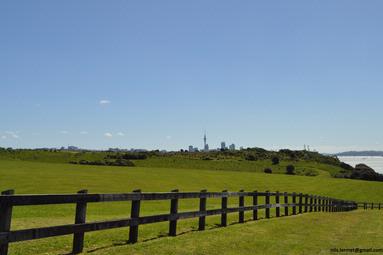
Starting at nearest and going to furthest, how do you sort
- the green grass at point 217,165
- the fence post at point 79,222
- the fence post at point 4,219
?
1. the fence post at point 4,219
2. the fence post at point 79,222
3. the green grass at point 217,165

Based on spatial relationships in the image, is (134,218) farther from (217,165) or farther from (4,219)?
(217,165)

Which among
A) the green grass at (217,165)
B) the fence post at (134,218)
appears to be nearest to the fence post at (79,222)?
the fence post at (134,218)

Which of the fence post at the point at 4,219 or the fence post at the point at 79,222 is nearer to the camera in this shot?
the fence post at the point at 4,219

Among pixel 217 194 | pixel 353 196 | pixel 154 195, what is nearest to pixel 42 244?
pixel 154 195

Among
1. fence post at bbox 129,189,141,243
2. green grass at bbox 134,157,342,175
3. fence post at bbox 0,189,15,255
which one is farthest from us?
green grass at bbox 134,157,342,175

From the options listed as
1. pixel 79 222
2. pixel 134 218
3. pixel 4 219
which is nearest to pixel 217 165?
pixel 134 218

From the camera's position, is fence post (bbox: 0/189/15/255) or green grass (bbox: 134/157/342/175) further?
green grass (bbox: 134/157/342/175)

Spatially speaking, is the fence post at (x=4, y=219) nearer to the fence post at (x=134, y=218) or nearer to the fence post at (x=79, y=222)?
the fence post at (x=79, y=222)

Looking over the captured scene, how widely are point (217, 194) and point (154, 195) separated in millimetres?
4583

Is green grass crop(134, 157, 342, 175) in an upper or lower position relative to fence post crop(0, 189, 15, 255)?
upper

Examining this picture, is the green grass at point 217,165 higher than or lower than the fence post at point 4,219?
higher

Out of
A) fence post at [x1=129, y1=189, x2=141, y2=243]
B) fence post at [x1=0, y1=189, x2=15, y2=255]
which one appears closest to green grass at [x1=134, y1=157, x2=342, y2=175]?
fence post at [x1=129, y1=189, x2=141, y2=243]

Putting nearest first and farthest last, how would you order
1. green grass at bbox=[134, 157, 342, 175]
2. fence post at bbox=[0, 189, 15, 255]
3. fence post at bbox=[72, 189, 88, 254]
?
fence post at bbox=[0, 189, 15, 255], fence post at bbox=[72, 189, 88, 254], green grass at bbox=[134, 157, 342, 175]

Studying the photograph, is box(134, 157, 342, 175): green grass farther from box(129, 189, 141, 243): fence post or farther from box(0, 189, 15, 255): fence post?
box(0, 189, 15, 255): fence post
